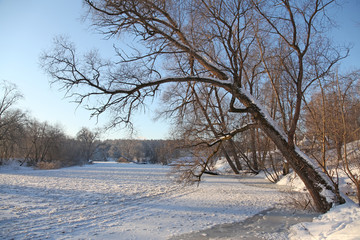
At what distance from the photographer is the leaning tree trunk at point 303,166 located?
6.84 m

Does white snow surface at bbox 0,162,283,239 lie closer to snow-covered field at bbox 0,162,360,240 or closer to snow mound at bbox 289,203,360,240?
snow-covered field at bbox 0,162,360,240

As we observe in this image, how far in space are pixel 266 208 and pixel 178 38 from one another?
707cm

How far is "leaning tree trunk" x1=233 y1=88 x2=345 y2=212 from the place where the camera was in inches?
269

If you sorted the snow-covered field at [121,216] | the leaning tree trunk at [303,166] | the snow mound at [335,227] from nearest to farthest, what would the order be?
1. the snow mound at [335,227]
2. the snow-covered field at [121,216]
3. the leaning tree trunk at [303,166]

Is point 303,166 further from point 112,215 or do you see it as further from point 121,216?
point 112,215

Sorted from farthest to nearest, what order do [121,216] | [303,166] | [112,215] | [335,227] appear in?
[112,215] → [121,216] → [303,166] → [335,227]

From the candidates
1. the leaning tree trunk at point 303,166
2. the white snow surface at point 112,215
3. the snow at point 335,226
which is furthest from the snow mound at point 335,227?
the white snow surface at point 112,215

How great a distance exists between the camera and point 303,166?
23.4ft

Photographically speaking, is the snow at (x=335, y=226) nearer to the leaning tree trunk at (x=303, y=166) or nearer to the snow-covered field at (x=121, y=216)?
the snow-covered field at (x=121, y=216)

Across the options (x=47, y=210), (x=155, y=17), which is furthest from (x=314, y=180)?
(x=47, y=210)

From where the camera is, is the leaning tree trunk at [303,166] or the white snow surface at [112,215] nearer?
the white snow surface at [112,215]

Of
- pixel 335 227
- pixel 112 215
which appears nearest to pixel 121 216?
pixel 112 215

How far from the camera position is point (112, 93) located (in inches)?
276

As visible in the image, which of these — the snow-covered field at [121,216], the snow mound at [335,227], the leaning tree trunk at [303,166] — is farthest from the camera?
the leaning tree trunk at [303,166]
